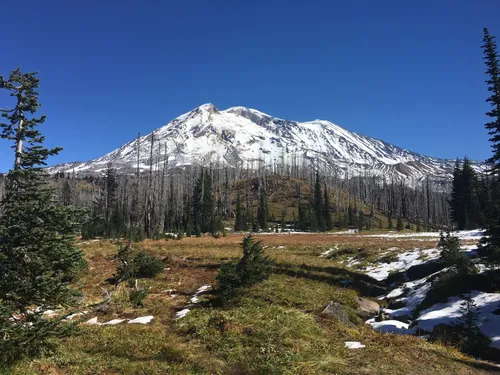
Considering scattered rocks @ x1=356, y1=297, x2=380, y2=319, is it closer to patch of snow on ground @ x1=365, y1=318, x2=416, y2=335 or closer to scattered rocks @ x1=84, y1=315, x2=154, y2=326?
patch of snow on ground @ x1=365, y1=318, x2=416, y2=335

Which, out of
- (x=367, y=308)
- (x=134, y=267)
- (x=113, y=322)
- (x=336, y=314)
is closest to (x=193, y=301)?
(x=113, y=322)

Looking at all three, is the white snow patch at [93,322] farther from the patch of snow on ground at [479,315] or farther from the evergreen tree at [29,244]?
the patch of snow on ground at [479,315]

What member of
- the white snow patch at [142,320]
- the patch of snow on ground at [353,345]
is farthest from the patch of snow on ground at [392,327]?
the white snow patch at [142,320]

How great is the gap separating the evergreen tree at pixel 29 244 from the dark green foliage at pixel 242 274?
24.7ft

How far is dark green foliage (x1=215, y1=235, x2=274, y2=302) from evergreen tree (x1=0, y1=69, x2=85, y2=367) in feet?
24.7

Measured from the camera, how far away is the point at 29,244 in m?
8.99

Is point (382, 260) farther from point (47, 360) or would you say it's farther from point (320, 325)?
point (47, 360)

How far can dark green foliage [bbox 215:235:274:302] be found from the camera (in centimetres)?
1564

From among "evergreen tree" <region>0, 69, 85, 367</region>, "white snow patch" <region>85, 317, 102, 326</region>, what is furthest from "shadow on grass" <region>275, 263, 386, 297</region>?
"evergreen tree" <region>0, 69, 85, 367</region>

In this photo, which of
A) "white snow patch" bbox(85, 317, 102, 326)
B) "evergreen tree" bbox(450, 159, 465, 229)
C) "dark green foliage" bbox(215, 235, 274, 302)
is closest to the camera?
"white snow patch" bbox(85, 317, 102, 326)

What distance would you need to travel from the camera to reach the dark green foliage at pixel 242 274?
15.6 meters

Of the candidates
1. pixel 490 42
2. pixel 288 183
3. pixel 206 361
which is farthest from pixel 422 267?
pixel 288 183

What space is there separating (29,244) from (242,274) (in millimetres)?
9914

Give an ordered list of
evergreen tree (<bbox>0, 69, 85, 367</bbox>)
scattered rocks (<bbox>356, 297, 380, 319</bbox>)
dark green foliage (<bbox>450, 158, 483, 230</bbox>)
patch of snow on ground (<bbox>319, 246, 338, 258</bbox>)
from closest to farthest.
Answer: evergreen tree (<bbox>0, 69, 85, 367</bbox>), scattered rocks (<bbox>356, 297, 380, 319</bbox>), patch of snow on ground (<bbox>319, 246, 338, 258</bbox>), dark green foliage (<bbox>450, 158, 483, 230</bbox>)
